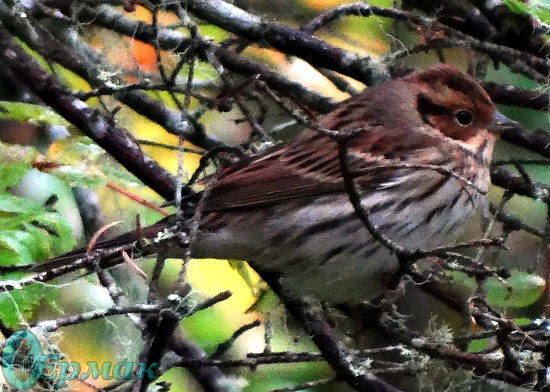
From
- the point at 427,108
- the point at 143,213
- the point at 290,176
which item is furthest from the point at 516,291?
the point at 143,213

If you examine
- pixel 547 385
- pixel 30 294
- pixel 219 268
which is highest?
pixel 219 268

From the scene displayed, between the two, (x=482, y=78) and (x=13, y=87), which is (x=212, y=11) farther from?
(x=482, y=78)

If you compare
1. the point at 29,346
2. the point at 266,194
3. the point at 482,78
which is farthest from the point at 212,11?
the point at 29,346

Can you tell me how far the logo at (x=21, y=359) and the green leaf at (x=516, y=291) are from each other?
4.07 ft

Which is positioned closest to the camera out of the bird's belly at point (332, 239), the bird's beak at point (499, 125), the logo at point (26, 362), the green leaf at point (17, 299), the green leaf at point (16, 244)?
the logo at point (26, 362)

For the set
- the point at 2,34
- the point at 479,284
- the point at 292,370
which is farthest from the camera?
the point at 292,370

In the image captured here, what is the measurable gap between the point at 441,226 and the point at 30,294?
1216 millimetres

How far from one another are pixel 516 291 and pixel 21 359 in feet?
4.39

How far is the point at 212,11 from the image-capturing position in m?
2.84

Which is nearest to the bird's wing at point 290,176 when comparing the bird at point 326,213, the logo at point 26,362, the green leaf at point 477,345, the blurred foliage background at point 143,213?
the bird at point 326,213

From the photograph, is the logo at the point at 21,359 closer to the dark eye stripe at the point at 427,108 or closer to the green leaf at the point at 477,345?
the green leaf at the point at 477,345

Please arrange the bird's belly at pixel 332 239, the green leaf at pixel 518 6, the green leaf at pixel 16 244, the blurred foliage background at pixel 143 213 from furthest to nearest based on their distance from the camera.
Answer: the bird's belly at pixel 332 239, the green leaf at pixel 518 6, the blurred foliage background at pixel 143 213, the green leaf at pixel 16 244

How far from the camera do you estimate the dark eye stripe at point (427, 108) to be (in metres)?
3.04

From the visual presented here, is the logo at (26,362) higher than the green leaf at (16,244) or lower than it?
lower
